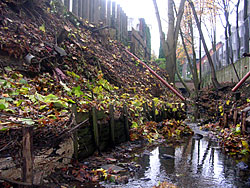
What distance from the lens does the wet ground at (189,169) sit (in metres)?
3.55

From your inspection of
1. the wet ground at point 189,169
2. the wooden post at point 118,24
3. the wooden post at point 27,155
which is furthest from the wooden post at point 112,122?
the wooden post at point 118,24

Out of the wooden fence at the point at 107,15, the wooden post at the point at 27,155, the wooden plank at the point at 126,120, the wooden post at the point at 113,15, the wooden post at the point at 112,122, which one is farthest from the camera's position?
A: the wooden post at the point at 113,15

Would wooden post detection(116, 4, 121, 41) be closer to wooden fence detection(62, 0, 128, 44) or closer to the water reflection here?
wooden fence detection(62, 0, 128, 44)

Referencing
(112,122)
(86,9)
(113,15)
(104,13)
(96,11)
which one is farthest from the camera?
(113,15)

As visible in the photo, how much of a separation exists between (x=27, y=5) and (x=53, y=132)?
586 centimetres

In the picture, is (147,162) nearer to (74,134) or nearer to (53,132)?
(74,134)

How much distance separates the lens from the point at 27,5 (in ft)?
25.0

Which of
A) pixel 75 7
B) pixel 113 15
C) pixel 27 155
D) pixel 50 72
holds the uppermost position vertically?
pixel 113 15

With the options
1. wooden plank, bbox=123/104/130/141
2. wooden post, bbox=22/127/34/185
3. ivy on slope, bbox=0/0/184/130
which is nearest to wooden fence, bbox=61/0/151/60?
ivy on slope, bbox=0/0/184/130

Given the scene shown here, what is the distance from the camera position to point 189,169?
4266 millimetres

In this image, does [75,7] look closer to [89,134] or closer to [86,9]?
[86,9]

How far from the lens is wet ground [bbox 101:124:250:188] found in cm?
355

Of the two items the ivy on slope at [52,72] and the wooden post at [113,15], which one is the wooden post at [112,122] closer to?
the ivy on slope at [52,72]

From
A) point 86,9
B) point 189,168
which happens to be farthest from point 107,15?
point 189,168
